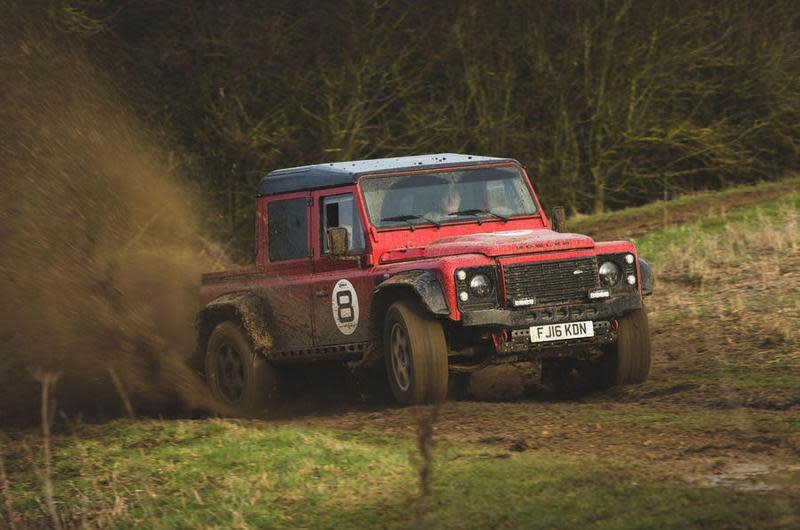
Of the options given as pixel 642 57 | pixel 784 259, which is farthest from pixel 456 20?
pixel 784 259

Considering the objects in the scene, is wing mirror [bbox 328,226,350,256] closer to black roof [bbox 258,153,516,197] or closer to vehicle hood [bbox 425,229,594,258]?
black roof [bbox 258,153,516,197]

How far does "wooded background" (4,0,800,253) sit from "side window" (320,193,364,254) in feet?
40.7

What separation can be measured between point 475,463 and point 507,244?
8.36 ft

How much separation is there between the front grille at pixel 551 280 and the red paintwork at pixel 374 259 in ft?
0.19

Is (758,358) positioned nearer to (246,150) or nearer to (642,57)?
(246,150)

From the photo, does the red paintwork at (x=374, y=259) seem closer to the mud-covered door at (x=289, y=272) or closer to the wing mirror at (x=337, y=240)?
the mud-covered door at (x=289, y=272)

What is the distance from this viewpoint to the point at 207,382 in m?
11.8

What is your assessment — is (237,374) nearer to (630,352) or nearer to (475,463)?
(630,352)

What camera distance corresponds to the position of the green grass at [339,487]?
621 centimetres

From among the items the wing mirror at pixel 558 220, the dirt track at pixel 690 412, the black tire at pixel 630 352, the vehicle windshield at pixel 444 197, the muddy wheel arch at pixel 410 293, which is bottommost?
the dirt track at pixel 690 412

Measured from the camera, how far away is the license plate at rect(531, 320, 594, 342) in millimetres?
9547

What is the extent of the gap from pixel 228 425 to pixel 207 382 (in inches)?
108

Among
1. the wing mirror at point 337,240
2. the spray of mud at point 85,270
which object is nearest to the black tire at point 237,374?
the spray of mud at point 85,270

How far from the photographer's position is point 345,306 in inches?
409
